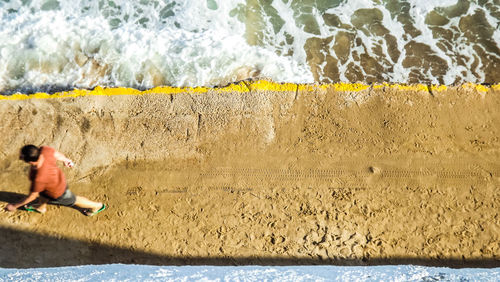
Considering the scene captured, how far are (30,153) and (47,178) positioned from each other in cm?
38

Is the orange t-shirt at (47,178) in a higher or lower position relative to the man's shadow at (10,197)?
higher

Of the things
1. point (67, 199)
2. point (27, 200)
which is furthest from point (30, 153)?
point (67, 199)

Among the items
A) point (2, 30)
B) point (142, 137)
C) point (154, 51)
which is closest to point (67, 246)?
point (142, 137)

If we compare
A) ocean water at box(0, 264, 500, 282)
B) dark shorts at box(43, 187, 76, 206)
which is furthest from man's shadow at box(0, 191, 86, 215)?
ocean water at box(0, 264, 500, 282)

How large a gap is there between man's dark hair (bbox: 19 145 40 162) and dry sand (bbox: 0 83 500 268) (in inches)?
44.5

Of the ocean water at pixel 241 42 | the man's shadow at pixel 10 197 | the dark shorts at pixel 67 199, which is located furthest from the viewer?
the ocean water at pixel 241 42

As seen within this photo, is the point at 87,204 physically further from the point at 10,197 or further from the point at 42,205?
the point at 10,197

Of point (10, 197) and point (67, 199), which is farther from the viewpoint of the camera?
point (10, 197)

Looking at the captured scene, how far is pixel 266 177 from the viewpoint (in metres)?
4.28

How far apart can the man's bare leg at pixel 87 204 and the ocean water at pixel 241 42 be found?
1995mm

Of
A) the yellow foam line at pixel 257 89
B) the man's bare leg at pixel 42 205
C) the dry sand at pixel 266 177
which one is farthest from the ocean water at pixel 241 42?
the man's bare leg at pixel 42 205

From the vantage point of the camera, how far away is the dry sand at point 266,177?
4043mm

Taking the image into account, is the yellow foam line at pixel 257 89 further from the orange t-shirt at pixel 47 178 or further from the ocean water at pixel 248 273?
the ocean water at pixel 248 273

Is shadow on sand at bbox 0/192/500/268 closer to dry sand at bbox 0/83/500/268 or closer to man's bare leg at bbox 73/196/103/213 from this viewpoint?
dry sand at bbox 0/83/500/268
